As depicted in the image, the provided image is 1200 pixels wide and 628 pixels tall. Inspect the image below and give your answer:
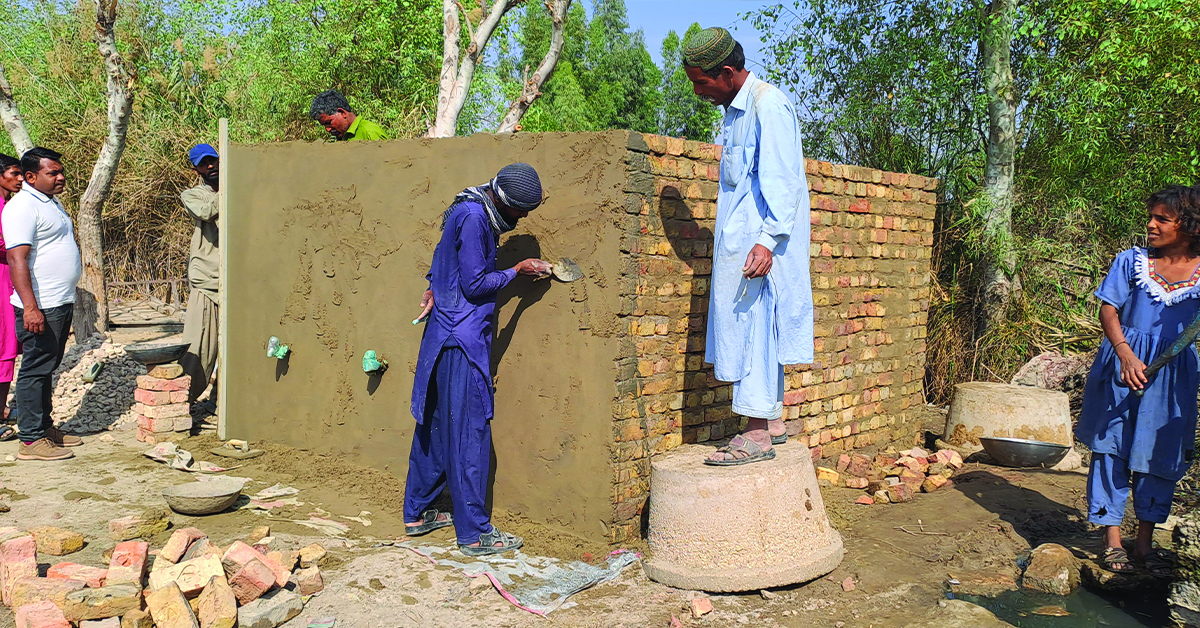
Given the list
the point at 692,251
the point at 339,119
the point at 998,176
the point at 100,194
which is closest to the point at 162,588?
the point at 692,251

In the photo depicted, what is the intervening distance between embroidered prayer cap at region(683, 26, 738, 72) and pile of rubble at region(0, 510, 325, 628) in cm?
261

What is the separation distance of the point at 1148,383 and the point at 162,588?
3.97 metres

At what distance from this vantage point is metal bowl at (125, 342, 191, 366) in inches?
221

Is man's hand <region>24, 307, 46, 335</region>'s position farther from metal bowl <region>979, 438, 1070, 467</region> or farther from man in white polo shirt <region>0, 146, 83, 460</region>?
metal bowl <region>979, 438, 1070, 467</region>

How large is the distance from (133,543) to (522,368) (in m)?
1.82

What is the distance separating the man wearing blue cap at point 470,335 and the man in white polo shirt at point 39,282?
9.28 ft

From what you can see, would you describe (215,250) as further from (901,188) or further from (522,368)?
(901,188)

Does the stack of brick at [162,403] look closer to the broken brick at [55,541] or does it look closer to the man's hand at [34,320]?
the man's hand at [34,320]

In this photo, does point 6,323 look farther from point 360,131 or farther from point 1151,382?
point 1151,382

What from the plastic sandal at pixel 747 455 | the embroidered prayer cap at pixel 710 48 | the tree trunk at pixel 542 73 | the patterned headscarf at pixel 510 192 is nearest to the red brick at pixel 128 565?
the patterned headscarf at pixel 510 192

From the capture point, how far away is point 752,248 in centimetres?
344

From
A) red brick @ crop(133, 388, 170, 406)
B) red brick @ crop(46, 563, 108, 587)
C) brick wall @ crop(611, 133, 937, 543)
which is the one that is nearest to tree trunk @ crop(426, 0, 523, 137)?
red brick @ crop(133, 388, 170, 406)

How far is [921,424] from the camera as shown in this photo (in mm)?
6398

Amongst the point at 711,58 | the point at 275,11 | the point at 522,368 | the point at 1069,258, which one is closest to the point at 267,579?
the point at 522,368
